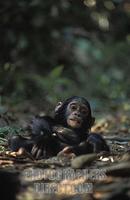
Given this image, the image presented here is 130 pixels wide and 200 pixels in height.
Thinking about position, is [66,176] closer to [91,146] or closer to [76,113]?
[91,146]

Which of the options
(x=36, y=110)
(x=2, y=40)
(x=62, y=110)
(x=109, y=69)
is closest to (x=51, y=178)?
(x=62, y=110)

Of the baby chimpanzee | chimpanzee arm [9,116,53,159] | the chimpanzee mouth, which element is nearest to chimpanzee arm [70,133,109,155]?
the baby chimpanzee

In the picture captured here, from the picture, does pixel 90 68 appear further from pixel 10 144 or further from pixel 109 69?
pixel 10 144

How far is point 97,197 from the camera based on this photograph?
12.8 feet

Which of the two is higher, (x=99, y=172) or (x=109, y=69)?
(x=109, y=69)

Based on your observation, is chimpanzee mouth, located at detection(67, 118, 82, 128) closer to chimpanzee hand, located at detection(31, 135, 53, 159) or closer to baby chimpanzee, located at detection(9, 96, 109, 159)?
baby chimpanzee, located at detection(9, 96, 109, 159)

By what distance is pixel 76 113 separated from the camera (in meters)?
5.55

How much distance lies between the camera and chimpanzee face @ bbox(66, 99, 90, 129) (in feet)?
18.2

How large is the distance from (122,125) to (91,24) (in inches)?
176

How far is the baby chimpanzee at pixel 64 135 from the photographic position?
523 cm

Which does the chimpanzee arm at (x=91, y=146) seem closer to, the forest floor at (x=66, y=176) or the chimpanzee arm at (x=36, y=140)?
the forest floor at (x=66, y=176)

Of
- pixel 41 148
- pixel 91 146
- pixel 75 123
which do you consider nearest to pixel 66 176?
pixel 41 148

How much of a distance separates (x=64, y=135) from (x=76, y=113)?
24cm

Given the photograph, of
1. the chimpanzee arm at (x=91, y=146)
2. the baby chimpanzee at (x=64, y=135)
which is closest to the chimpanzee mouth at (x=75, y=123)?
the baby chimpanzee at (x=64, y=135)
